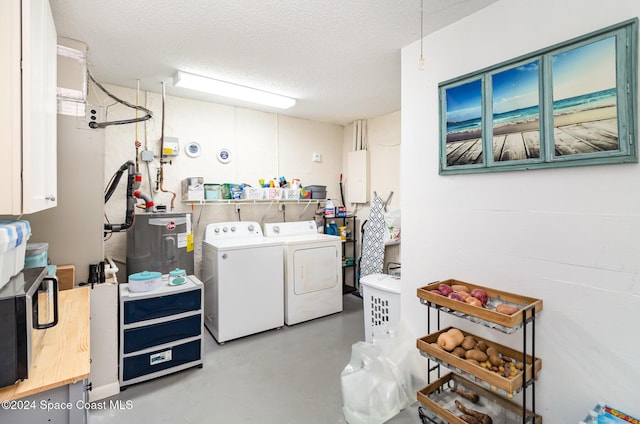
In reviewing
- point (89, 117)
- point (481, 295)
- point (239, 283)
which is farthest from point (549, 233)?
point (89, 117)

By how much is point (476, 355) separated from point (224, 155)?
3.22m

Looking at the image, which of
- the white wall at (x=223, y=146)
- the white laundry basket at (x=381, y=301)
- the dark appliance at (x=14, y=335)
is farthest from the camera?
the white wall at (x=223, y=146)

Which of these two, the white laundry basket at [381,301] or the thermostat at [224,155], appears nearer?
the white laundry basket at [381,301]

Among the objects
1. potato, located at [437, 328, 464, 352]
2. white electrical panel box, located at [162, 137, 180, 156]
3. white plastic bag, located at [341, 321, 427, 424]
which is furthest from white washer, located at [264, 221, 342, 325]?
potato, located at [437, 328, 464, 352]

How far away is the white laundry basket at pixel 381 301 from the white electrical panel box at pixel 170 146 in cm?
242

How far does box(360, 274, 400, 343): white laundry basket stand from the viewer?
2.47 metres

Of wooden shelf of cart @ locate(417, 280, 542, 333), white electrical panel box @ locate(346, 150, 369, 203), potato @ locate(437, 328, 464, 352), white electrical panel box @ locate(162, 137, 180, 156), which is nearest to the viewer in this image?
wooden shelf of cart @ locate(417, 280, 542, 333)

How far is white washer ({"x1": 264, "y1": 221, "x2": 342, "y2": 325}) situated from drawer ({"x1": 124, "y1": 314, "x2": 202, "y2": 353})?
1.08m

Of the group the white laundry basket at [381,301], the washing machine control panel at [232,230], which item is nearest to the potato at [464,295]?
the white laundry basket at [381,301]

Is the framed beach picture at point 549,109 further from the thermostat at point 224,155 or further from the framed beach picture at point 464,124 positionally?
the thermostat at point 224,155

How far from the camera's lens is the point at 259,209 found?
13.1 feet

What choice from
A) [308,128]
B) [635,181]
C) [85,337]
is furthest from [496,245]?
[308,128]

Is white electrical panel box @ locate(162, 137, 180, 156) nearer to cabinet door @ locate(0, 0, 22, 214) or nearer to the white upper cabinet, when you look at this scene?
the white upper cabinet

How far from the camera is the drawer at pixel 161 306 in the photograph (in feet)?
7.35
